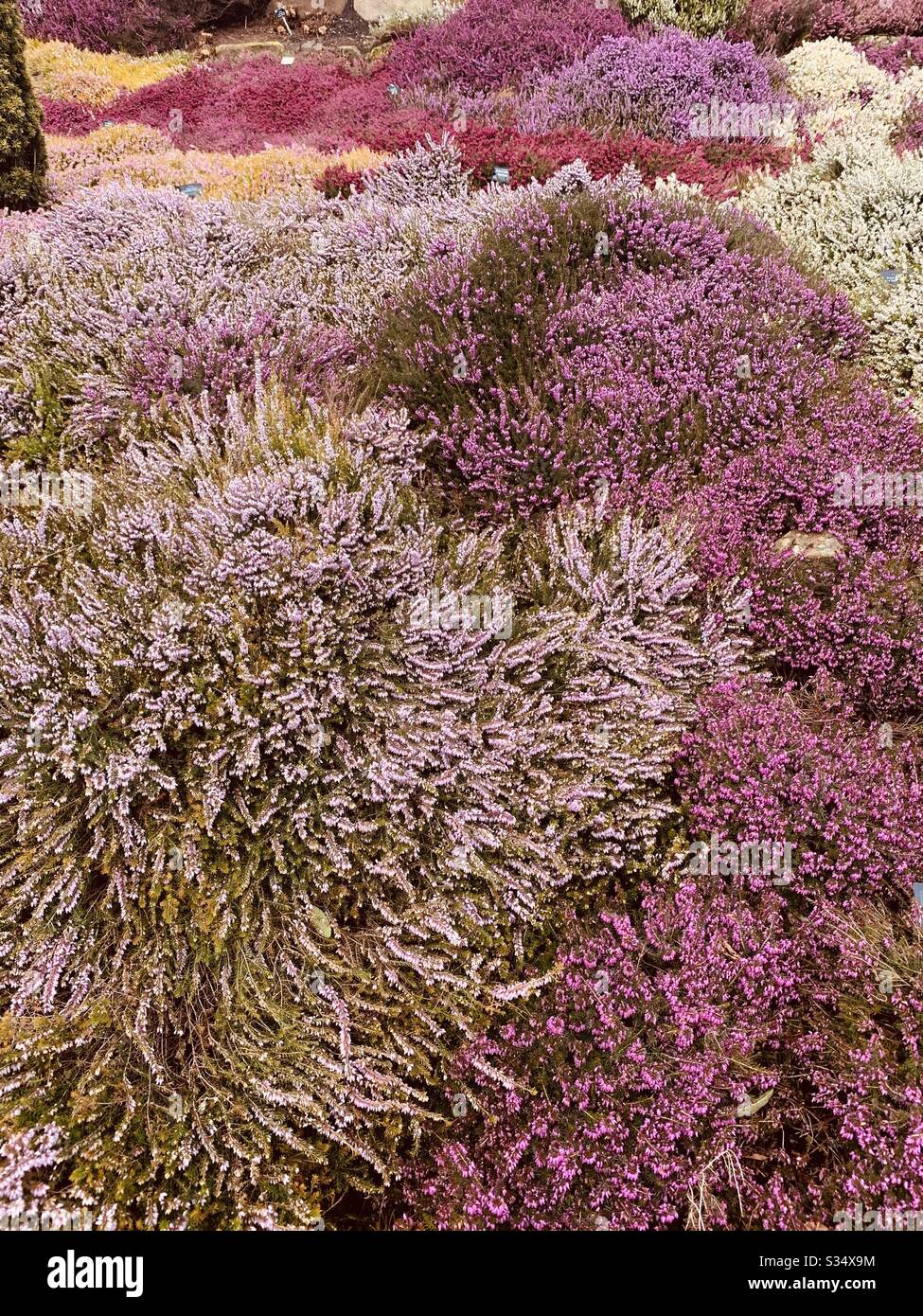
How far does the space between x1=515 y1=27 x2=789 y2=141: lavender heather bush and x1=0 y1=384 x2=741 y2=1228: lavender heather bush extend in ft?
20.9

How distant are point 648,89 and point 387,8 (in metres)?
5.61

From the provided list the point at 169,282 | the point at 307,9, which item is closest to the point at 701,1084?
the point at 169,282

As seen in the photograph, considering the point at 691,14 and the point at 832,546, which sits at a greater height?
the point at 691,14

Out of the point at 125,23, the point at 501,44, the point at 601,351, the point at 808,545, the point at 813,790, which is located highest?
the point at 125,23

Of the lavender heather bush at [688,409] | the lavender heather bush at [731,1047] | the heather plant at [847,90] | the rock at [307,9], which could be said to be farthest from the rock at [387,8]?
the lavender heather bush at [731,1047]

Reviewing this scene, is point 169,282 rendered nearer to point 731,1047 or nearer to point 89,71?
point 731,1047

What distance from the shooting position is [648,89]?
24.8 feet

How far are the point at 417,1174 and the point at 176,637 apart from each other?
80.3 inches

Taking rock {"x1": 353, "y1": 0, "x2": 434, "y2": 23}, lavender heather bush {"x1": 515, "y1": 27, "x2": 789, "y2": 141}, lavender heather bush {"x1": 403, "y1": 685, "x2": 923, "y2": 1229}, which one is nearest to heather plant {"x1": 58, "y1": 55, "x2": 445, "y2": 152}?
lavender heather bush {"x1": 515, "y1": 27, "x2": 789, "y2": 141}

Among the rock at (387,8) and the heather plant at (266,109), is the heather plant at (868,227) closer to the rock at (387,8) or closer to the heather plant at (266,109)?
the heather plant at (266,109)

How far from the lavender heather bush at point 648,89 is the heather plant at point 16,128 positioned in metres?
4.34

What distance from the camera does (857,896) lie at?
107 inches
